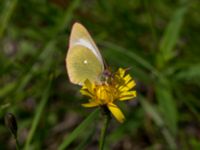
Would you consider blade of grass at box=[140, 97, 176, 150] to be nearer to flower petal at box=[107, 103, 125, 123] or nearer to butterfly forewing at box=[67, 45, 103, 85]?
butterfly forewing at box=[67, 45, 103, 85]

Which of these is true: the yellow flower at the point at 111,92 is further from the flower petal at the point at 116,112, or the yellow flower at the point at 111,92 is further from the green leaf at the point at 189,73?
the green leaf at the point at 189,73

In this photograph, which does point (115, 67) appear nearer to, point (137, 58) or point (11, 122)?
point (137, 58)

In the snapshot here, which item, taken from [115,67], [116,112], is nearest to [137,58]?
[115,67]

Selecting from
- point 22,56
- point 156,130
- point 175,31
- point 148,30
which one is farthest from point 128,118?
point 22,56

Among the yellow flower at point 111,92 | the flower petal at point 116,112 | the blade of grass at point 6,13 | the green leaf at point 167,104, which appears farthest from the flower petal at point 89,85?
the blade of grass at point 6,13

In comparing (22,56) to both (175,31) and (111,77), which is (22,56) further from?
(111,77)

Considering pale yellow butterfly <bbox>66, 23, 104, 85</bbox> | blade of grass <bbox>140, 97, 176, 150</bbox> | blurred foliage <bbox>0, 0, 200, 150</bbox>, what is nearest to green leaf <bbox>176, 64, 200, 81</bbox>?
blurred foliage <bbox>0, 0, 200, 150</bbox>
